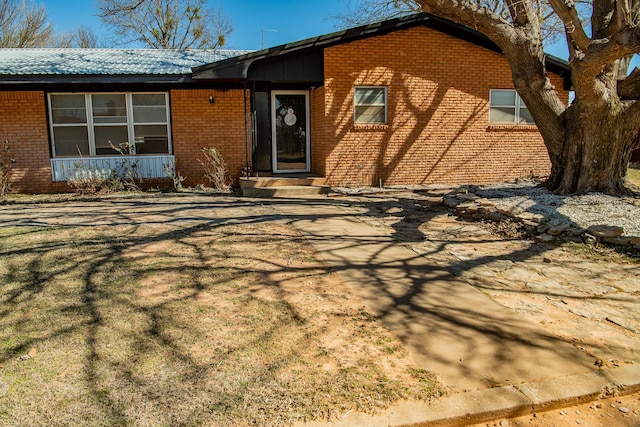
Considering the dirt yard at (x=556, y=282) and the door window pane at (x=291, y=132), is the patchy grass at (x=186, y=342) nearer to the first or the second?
the dirt yard at (x=556, y=282)

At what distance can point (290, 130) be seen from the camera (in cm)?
1412

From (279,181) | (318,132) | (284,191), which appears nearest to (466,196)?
(284,191)

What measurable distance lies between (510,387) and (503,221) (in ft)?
17.8

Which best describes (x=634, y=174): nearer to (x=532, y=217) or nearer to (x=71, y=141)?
(x=532, y=217)

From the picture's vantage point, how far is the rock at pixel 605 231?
6.86 meters

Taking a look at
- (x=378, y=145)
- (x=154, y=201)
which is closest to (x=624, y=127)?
(x=378, y=145)

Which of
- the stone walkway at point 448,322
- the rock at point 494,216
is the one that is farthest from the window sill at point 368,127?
the stone walkway at point 448,322

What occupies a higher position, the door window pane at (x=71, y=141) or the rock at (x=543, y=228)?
the door window pane at (x=71, y=141)

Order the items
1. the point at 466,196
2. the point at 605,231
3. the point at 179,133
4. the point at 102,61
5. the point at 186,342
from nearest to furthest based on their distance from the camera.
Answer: the point at 186,342 → the point at 605,231 → the point at 466,196 → the point at 179,133 → the point at 102,61

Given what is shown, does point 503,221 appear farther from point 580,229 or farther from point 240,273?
point 240,273

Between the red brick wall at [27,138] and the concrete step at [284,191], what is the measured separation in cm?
531

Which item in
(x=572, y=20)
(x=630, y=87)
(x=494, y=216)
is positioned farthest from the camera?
(x=630, y=87)

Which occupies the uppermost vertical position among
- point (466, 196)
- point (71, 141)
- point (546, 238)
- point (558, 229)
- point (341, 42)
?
point (341, 42)

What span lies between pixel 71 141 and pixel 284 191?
5868 millimetres
